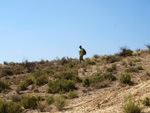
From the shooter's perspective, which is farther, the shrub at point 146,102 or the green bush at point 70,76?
the green bush at point 70,76

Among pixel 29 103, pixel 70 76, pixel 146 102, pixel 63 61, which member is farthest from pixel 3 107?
pixel 63 61

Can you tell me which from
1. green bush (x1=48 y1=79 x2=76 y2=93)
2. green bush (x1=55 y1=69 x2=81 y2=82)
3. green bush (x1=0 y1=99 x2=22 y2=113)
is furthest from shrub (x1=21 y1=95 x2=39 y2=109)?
green bush (x1=55 y1=69 x2=81 y2=82)

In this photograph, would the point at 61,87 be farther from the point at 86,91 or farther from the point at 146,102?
the point at 146,102

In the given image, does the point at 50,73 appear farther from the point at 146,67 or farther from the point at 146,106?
the point at 146,106

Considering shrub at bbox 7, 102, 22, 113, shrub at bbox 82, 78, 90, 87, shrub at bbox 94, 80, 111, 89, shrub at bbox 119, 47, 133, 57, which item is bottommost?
shrub at bbox 7, 102, 22, 113

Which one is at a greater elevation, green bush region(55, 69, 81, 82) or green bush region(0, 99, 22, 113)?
green bush region(55, 69, 81, 82)

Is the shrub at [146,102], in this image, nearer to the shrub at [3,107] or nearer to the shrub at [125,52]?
the shrub at [3,107]

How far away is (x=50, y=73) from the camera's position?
912 inches

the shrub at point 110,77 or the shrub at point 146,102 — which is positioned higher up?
the shrub at point 110,77

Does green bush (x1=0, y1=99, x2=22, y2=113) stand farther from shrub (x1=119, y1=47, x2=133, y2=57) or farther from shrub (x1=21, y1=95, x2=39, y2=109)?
shrub (x1=119, y1=47, x2=133, y2=57)

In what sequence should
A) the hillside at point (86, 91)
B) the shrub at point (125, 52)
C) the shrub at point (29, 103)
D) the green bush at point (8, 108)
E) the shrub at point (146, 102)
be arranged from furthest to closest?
the shrub at point (125, 52)
the shrub at point (29, 103)
the green bush at point (8, 108)
the hillside at point (86, 91)
the shrub at point (146, 102)

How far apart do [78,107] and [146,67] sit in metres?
10.3

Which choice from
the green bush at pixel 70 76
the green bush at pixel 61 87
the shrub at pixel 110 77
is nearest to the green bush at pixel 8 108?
the green bush at pixel 61 87

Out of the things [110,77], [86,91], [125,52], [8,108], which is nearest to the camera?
[8,108]
